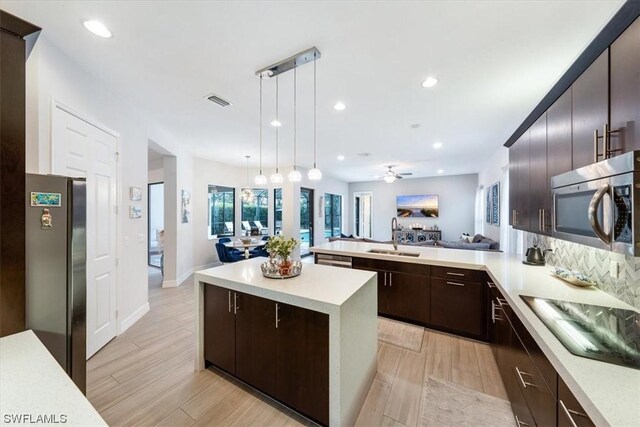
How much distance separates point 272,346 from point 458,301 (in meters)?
2.25

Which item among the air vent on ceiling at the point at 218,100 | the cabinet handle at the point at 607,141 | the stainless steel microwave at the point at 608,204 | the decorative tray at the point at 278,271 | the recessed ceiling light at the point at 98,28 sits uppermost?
the recessed ceiling light at the point at 98,28

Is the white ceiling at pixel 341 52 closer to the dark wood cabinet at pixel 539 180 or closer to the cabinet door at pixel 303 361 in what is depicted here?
the dark wood cabinet at pixel 539 180

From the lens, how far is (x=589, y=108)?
1.47m

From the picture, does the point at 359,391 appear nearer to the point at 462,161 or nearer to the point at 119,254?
the point at 119,254

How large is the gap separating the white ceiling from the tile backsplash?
1.67 metres

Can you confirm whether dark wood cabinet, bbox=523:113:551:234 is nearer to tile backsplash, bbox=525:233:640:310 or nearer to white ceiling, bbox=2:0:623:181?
tile backsplash, bbox=525:233:640:310

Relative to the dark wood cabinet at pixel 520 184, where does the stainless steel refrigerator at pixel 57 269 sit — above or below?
below

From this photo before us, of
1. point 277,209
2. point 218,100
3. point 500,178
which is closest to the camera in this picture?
point 218,100

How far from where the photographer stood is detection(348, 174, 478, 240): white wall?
8.58 meters

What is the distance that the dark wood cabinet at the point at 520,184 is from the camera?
2.48 metres

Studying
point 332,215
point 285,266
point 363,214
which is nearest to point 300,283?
point 285,266

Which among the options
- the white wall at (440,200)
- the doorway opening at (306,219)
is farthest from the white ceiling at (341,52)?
the white wall at (440,200)

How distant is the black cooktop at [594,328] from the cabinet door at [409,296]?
1483 millimetres

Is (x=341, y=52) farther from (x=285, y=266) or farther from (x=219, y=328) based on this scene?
(x=219, y=328)
